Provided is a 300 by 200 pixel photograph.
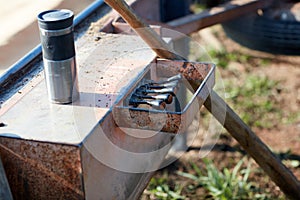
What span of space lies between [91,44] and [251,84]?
2.34 meters

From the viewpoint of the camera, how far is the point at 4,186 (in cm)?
180

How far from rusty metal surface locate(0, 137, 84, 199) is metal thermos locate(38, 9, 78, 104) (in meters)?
0.27

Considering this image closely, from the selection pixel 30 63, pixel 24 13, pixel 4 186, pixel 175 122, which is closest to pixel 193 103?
pixel 175 122

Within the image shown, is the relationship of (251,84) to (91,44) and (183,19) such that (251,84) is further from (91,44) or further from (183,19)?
(91,44)

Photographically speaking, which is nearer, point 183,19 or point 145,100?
point 145,100

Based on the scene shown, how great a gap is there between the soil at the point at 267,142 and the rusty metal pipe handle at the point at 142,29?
130cm

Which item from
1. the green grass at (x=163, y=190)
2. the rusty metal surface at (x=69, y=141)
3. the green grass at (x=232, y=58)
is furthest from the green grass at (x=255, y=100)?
the rusty metal surface at (x=69, y=141)

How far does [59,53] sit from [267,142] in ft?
7.66

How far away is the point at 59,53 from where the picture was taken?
189 centimetres

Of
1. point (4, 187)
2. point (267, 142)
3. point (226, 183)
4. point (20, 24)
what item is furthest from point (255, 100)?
point (4, 187)

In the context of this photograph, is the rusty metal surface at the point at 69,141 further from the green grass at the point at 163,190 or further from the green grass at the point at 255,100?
the green grass at the point at 255,100

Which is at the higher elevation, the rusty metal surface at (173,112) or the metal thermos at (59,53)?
the metal thermos at (59,53)

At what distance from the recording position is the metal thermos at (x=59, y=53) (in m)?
→ 1.84

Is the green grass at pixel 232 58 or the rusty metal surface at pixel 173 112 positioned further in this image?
the green grass at pixel 232 58
